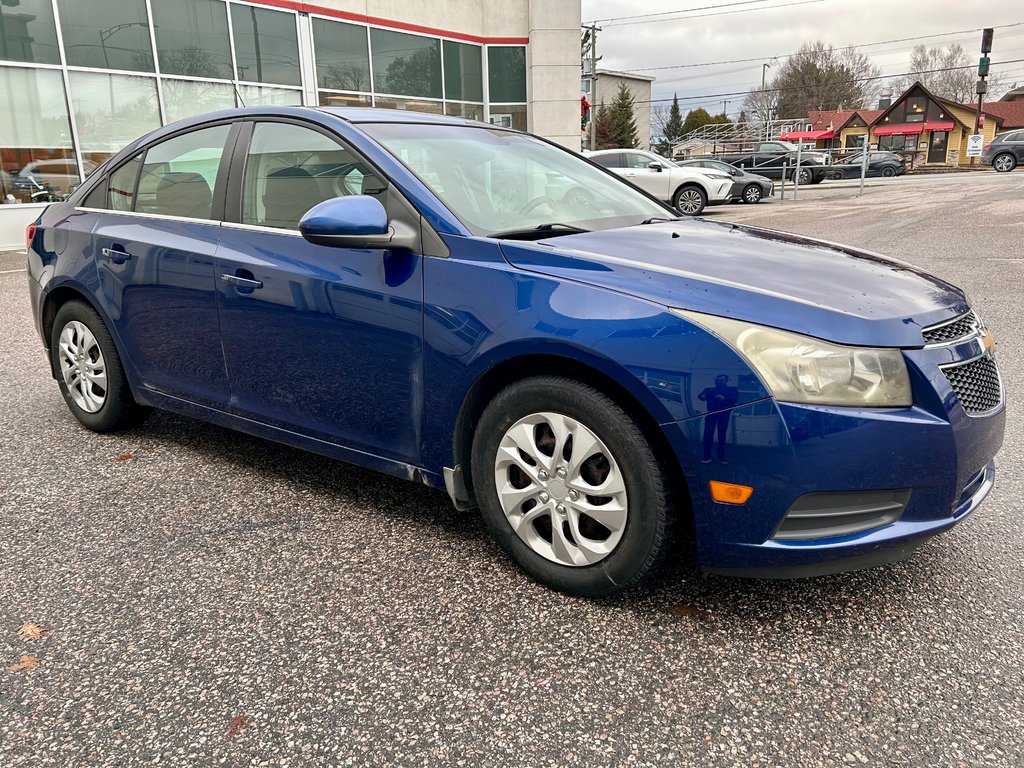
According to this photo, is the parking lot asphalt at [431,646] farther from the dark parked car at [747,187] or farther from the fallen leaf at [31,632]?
the dark parked car at [747,187]

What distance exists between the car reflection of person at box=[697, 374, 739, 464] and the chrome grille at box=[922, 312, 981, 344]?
2.03 feet

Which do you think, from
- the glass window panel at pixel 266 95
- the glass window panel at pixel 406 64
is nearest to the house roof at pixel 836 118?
the glass window panel at pixel 406 64

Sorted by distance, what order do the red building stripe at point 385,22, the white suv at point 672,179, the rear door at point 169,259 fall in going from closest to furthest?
the rear door at point 169,259 → the red building stripe at point 385,22 → the white suv at point 672,179

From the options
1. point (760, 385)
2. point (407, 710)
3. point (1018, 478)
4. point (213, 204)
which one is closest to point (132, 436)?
point (213, 204)

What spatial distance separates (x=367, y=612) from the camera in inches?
102

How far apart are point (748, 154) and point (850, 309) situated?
1335 inches

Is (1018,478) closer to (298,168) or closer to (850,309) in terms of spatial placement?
(850,309)

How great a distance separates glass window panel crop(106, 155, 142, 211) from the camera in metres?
3.98

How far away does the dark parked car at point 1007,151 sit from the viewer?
3925 centimetres

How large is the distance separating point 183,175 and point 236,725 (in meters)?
2.62

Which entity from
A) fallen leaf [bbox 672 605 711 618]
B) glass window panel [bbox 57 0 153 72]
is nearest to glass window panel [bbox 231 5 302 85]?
glass window panel [bbox 57 0 153 72]

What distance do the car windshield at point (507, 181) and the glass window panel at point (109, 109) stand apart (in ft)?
43.9

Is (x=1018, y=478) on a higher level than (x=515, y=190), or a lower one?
lower

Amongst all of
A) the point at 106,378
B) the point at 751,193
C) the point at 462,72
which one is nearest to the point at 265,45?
the point at 462,72
